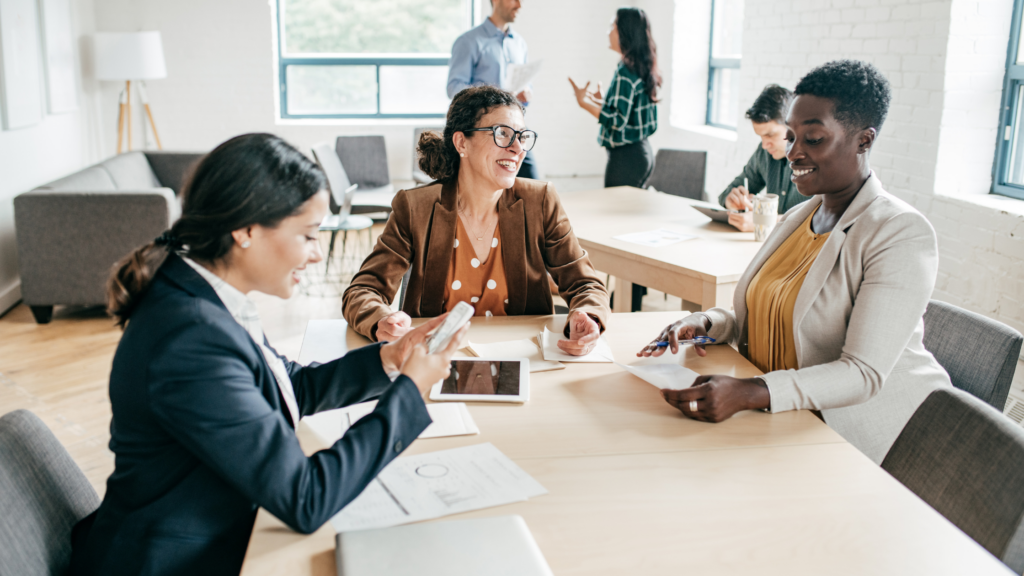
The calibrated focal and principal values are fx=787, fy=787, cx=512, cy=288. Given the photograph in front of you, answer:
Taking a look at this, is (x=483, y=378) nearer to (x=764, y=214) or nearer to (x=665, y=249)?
(x=665, y=249)

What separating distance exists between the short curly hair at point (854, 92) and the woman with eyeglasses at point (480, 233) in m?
0.75

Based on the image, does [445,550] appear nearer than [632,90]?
Yes

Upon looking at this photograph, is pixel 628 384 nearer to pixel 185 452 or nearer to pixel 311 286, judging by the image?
pixel 185 452

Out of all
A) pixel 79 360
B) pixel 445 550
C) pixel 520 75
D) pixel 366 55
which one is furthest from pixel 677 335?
pixel 366 55

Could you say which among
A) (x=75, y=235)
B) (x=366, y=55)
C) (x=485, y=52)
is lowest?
(x=75, y=235)

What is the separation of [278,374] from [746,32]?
4.96m

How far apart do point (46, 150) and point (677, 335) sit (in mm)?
5074

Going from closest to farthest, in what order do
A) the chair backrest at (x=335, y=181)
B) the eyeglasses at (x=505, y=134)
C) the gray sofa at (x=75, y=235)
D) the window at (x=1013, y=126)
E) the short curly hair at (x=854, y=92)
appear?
the short curly hair at (x=854, y=92)
the eyeglasses at (x=505, y=134)
the window at (x=1013, y=126)
the gray sofa at (x=75, y=235)
the chair backrest at (x=335, y=181)

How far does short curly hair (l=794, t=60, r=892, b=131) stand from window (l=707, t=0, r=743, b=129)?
4.32 metres

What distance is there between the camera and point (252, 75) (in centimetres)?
678

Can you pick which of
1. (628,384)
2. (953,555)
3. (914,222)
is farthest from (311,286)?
(953,555)

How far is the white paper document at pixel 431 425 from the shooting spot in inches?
55.8

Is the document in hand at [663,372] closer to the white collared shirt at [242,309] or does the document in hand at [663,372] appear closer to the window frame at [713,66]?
the white collared shirt at [242,309]

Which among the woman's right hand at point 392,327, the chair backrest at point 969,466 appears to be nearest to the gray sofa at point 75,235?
the woman's right hand at point 392,327
